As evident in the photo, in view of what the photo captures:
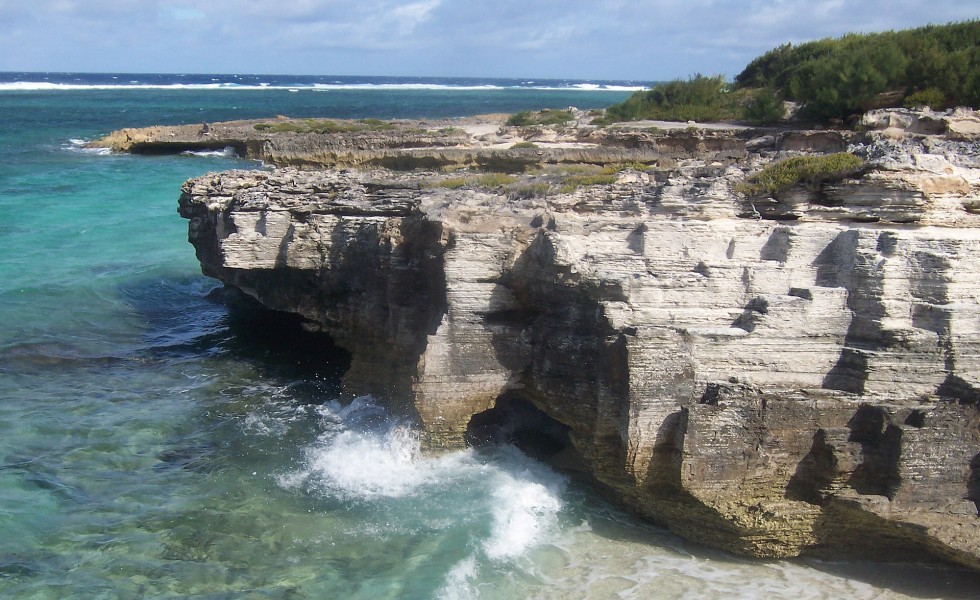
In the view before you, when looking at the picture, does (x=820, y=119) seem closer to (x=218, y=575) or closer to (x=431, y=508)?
(x=431, y=508)

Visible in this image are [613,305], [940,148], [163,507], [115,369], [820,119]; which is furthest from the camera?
[820,119]

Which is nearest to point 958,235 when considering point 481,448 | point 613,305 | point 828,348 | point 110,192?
point 828,348

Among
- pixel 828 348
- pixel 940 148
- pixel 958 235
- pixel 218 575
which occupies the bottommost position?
pixel 218 575

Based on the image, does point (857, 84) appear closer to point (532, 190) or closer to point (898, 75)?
point (898, 75)

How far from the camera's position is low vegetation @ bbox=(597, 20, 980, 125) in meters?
23.3

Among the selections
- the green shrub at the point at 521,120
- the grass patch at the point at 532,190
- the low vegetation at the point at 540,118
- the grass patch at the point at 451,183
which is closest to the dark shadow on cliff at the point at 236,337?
the grass patch at the point at 451,183

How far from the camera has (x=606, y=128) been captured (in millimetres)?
27766

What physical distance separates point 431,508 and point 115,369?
8.12m

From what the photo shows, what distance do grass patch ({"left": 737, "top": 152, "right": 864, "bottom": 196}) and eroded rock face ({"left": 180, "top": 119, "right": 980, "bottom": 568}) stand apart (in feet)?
0.61

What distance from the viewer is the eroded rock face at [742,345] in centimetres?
899

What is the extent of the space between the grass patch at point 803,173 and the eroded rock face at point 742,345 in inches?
7.4

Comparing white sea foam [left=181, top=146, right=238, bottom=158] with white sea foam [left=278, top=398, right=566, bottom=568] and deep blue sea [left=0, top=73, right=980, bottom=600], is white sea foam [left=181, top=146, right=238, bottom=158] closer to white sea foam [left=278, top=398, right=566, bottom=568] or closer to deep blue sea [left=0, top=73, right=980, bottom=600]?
→ deep blue sea [left=0, top=73, right=980, bottom=600]

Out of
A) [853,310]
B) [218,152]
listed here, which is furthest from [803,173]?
[218,152]

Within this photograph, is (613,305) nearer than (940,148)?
Yes
